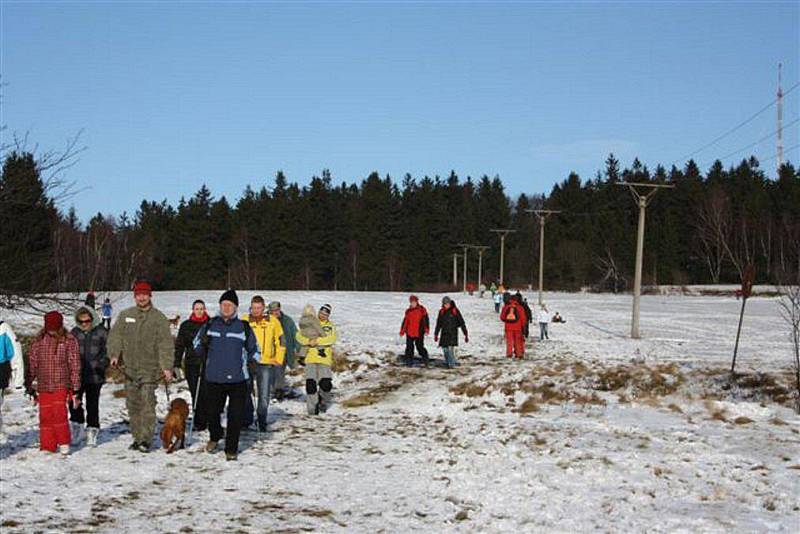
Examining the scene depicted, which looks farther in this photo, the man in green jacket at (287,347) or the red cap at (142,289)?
the man in green jacket at (287,347)

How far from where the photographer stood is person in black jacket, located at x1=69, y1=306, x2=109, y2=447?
1012 centimetres

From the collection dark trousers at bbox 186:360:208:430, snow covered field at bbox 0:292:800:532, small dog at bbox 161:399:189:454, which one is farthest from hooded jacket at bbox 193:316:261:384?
snow covered field at bbox 0:292:800:532

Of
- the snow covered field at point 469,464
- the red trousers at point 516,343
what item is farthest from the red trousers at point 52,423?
the red trousers at point 516,343

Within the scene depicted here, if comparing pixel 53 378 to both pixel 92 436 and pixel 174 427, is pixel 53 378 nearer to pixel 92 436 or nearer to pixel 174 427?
pixel 92 436

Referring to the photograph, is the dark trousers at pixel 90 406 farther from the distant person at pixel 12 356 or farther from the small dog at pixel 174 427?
the small dog at pixel 174 427

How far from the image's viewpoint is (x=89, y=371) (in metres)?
10.2

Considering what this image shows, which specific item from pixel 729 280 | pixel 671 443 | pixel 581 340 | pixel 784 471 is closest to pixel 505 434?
pixel 671 443

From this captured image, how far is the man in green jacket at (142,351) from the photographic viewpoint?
977 centimetres

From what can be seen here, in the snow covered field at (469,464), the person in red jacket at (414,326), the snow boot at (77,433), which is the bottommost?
the snow covered field at (469,464)

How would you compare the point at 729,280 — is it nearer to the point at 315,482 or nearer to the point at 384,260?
the point at 384,260

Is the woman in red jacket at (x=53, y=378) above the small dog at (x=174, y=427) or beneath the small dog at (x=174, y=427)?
above

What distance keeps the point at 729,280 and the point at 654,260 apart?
9.57 meters

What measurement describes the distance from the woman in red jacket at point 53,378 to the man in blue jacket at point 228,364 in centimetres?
165

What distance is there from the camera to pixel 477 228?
11631cm
